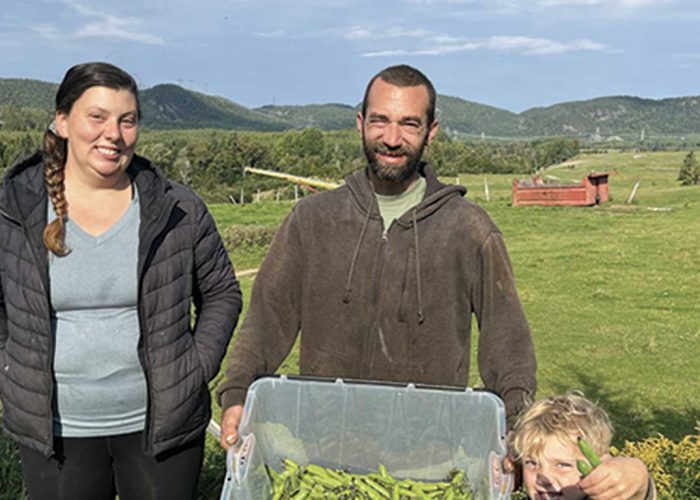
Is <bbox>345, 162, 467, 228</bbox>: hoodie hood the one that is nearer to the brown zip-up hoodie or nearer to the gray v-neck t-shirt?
the brown zip-up hoodie

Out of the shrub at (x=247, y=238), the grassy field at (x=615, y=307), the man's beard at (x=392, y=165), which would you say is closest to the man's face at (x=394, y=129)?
the man's beard at (x=392, y=165)

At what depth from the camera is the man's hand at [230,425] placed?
2.43 meters

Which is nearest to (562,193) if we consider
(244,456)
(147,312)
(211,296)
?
(211,296)

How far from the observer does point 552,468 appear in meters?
2.36

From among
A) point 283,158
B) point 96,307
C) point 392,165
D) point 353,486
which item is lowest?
point 283,158

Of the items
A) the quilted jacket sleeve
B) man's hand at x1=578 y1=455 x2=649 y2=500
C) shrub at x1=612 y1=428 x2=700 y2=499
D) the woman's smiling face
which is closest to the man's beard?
the quilted jacket sleeve

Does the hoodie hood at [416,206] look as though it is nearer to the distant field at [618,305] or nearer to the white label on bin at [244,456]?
the white label on bin at [244,456]

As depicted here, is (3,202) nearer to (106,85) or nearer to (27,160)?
(27,160)

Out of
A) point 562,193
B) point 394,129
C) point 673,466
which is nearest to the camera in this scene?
point 394,129

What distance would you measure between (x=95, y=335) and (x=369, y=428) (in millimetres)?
1148

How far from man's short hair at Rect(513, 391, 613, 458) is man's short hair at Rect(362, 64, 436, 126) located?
44.9 inches

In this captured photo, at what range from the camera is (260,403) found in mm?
2568

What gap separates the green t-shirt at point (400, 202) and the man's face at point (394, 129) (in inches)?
4.3

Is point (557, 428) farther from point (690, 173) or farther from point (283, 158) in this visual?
point (283, 158)
